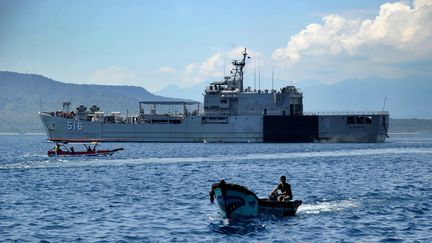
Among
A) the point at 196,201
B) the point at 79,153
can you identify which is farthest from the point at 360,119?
the point at 196,201

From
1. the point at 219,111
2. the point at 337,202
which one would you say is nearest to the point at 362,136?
the point at 219,111

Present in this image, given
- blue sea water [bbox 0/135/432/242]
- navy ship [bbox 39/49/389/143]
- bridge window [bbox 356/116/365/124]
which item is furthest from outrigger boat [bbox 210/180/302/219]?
bridge window [bbox 356/116/365/124]

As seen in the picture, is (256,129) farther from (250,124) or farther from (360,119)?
(360,119)

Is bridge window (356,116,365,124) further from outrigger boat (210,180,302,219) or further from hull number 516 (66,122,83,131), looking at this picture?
outrigger boat (210,180,302,219)

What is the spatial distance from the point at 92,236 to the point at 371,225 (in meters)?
13.0

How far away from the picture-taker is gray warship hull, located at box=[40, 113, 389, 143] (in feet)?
399

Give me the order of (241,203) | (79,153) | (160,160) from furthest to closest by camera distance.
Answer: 1. (79,153)
2. (160,160)
3. (241,203)

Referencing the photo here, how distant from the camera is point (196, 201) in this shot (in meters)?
42.0

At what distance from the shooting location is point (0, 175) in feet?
202

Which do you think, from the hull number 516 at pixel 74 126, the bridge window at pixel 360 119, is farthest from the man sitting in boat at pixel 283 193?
the hull number 516 at pixel 74 126

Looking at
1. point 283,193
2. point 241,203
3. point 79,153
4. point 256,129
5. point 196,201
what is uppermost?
point 256,129

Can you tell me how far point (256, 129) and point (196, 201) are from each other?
80769 mm

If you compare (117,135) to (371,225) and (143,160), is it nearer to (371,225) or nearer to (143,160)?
(143,160)

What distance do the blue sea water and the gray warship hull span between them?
44.2 meters
